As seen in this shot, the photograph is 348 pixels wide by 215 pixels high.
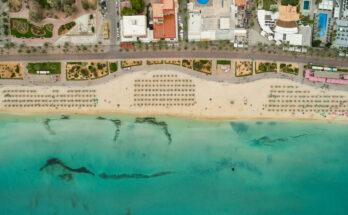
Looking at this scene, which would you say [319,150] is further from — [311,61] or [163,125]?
[163,125]

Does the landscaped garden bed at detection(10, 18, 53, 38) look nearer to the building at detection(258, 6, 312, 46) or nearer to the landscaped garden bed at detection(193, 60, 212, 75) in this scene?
the landscaped garden bed at detection(193, 60, 212, 75)

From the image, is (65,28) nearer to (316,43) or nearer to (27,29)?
(27,29)

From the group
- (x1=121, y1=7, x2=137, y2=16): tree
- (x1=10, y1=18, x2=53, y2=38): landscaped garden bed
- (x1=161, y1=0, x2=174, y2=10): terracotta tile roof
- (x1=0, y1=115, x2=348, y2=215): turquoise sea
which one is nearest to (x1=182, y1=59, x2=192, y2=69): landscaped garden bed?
(x1=161, y1=0, x2=174, y2=10): terracotta tile roof

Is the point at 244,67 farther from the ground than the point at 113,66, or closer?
closer

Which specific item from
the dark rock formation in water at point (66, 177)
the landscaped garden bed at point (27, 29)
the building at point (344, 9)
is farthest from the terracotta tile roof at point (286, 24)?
the dark rock formation in water at point (66, 177)

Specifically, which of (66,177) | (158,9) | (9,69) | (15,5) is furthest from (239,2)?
(66,177)

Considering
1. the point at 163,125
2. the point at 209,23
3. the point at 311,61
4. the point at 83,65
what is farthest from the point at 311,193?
the point at 83,65

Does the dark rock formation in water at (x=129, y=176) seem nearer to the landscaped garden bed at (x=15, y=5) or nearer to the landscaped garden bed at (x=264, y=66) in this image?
the landscaped garden bed at (x=264, y=66)
